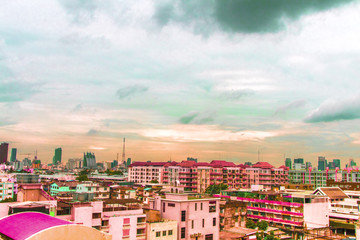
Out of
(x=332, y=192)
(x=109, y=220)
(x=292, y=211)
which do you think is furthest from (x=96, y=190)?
(x=332, y=192)

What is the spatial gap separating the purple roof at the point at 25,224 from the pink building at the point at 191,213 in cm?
1642

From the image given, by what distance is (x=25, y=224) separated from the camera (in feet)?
97.0

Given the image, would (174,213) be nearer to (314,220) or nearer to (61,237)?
(61,237)

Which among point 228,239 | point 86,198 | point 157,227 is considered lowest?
point 228,239

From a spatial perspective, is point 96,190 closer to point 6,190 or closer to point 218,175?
point 6,190

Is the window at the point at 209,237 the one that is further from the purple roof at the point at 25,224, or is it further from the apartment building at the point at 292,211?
the purple roof at the point at 25,224

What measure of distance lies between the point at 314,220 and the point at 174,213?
3238 centimetres

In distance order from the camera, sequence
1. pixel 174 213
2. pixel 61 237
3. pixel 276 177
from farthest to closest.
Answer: pixel 276 177, pixel 174 213, pixel 61 237

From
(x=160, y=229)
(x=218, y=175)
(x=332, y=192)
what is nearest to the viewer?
(x=160, y=229)

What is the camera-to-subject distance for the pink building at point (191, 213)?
42.8m

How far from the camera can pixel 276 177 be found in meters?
122

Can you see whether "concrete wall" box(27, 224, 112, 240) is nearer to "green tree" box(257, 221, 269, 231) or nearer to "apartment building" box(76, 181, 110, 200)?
"green tree" box(257, 221, 269, 231)

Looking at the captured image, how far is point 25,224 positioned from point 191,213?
21.3 meters

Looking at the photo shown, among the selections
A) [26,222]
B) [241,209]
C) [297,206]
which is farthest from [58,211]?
[297,206]
